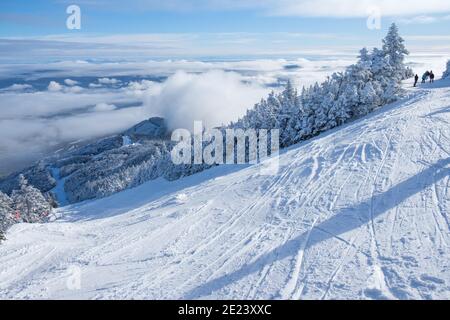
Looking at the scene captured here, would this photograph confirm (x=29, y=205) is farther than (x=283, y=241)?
Yes

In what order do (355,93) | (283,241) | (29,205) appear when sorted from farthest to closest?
(355,93), (29,205), (283,241)

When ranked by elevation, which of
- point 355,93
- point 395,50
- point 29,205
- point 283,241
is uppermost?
point 395,50

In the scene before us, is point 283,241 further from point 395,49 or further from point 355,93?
point 395,49

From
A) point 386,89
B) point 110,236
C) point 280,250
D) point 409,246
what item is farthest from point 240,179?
point 386,89

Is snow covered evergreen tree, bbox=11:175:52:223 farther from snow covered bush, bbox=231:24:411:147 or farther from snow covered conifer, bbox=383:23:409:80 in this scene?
snow covered conifer, bbox=383:23:409:80

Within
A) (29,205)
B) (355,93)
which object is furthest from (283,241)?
(29,205)

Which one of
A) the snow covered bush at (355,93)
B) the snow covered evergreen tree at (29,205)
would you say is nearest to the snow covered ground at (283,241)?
the snow covered bush at (355,93)

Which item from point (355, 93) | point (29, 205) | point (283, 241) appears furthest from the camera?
point (355, 93)

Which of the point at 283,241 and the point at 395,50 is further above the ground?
the point at 395,50
